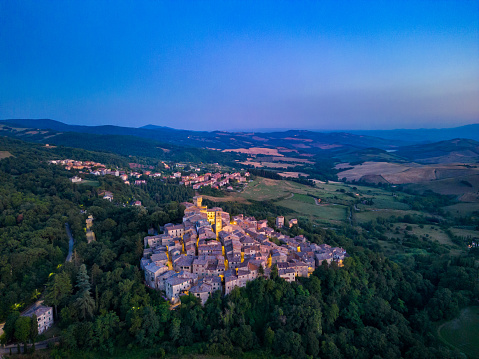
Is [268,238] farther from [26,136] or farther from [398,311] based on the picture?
[26,136]

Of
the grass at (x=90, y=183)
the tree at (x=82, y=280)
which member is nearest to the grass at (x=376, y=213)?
the tree at (x=82, y=280)

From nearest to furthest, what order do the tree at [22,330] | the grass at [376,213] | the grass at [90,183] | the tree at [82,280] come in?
the tree at [22,330] → the tree at [82,280] → the grass at [90,183] → the grass at [376,213]

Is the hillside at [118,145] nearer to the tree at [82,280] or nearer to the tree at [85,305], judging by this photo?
the tree at [82,280]

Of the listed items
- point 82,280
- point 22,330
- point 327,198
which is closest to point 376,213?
point 327,198

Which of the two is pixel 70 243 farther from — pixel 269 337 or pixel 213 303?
pixel 269 337

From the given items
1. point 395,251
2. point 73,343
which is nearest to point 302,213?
point 395,251

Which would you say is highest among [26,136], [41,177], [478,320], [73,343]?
[26,136]
